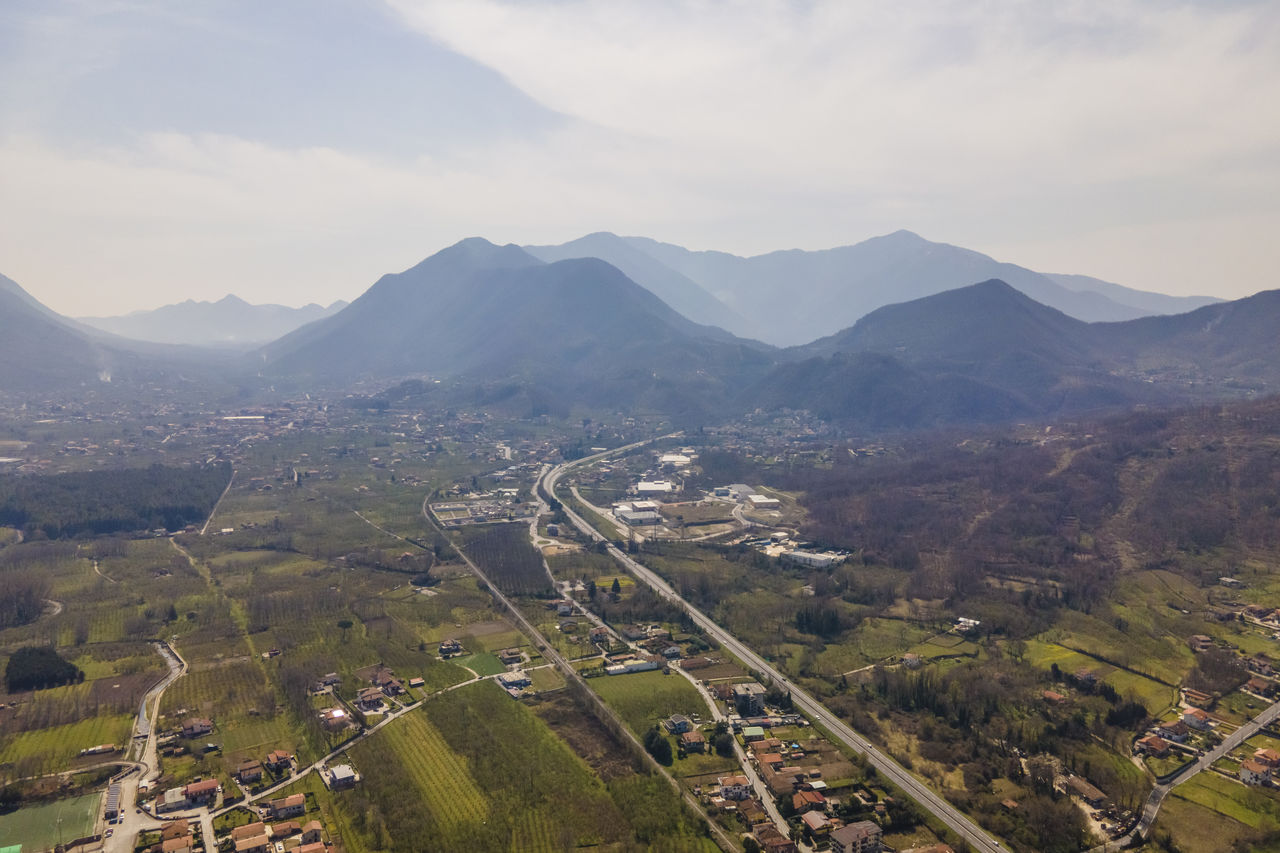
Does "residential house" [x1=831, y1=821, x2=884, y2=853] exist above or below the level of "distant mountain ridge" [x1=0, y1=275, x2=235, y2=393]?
below

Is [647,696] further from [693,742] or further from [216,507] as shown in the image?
[216,507]

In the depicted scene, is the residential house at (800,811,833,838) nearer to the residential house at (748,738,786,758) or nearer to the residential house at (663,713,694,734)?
the residential house at (748,738,786,758)

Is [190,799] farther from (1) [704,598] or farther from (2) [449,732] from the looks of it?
(1) [704,598]

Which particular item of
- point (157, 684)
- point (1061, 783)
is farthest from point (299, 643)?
point (1061, 783)

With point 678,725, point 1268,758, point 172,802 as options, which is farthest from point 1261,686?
point 172,802

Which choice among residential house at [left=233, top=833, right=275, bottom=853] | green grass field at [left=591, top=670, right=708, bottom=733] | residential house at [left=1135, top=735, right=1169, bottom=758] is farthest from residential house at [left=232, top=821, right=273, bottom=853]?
residential house at [left=1135, top=735, right=1169, bottom=758]

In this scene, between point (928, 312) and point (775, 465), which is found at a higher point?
point (928, 312)
